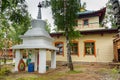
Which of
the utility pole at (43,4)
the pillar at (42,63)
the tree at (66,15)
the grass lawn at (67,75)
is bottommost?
the grass lawn at (67,75)

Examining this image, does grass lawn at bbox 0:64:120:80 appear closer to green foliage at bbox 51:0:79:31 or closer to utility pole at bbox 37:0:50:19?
green foliage at bbox 51:0:79:31

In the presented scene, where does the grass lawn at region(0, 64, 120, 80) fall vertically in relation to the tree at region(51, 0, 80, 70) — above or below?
below

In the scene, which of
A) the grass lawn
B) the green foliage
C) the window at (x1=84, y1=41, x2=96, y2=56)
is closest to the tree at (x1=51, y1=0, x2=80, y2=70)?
the green foliage

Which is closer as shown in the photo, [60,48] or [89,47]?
[89,47]

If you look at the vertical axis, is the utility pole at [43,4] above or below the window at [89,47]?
above

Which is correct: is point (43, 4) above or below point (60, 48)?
above

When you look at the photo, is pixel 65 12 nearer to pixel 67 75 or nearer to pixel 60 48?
pixel 67 75

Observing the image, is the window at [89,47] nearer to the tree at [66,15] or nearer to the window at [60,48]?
the window at [60,48]

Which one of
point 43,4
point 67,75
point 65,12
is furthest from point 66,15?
point 67,75

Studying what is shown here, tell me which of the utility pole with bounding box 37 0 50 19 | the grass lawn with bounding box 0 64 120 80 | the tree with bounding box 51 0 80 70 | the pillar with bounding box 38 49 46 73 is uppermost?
the utility pole with bounding box 37 0 50 19

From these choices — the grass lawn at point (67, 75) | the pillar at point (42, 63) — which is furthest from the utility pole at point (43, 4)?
the grass lawn at point (67, 75)

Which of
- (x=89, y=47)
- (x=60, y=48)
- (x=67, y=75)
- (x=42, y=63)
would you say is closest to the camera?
(x=67, y=75)

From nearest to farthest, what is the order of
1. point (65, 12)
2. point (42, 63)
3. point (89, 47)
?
point (42, 63) < point (65, 12) < point (89, 47)

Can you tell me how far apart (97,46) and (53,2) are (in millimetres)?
8747
